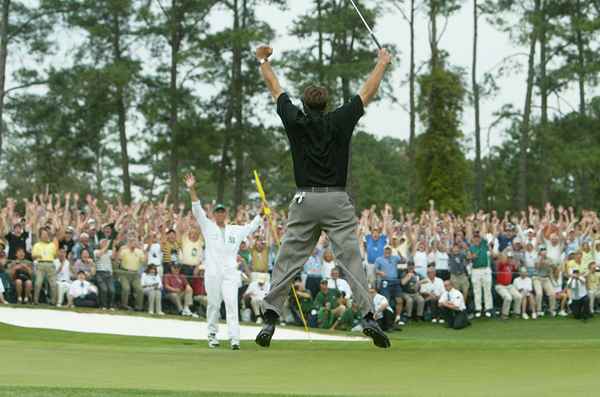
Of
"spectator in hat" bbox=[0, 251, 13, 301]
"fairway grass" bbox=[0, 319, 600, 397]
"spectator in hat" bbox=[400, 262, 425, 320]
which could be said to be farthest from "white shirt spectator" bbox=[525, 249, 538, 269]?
"fairway grass" bbox=[0, 319, 600, 397]

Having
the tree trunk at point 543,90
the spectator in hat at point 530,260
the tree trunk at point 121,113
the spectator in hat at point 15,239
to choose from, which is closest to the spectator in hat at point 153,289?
the spectator in hat at point 15,239

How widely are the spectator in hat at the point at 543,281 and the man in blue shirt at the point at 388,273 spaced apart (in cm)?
399

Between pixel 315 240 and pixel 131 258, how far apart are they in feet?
50.5

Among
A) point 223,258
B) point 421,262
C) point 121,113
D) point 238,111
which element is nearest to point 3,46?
point 121,113

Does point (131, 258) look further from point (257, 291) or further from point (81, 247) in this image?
point (257, 291)

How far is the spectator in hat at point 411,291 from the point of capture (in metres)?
26.6

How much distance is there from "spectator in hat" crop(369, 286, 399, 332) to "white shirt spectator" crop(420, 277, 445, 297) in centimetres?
144

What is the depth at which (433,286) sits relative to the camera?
88.5ft

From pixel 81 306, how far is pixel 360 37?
2629 cm

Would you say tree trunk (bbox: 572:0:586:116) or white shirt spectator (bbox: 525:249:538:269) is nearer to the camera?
white shirt spectator (bbox: 525:249:538:269)

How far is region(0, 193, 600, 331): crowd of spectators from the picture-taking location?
80.3 feet

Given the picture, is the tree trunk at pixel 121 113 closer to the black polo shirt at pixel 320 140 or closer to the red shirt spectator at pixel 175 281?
the red shirt spectator at pixel 175 281

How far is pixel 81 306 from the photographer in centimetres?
2502

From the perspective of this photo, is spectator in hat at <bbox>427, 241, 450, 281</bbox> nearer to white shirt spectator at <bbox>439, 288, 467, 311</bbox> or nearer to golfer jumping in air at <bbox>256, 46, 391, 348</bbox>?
white shirt spectator at <bbox>439, 288, 467, 311</bbox>
